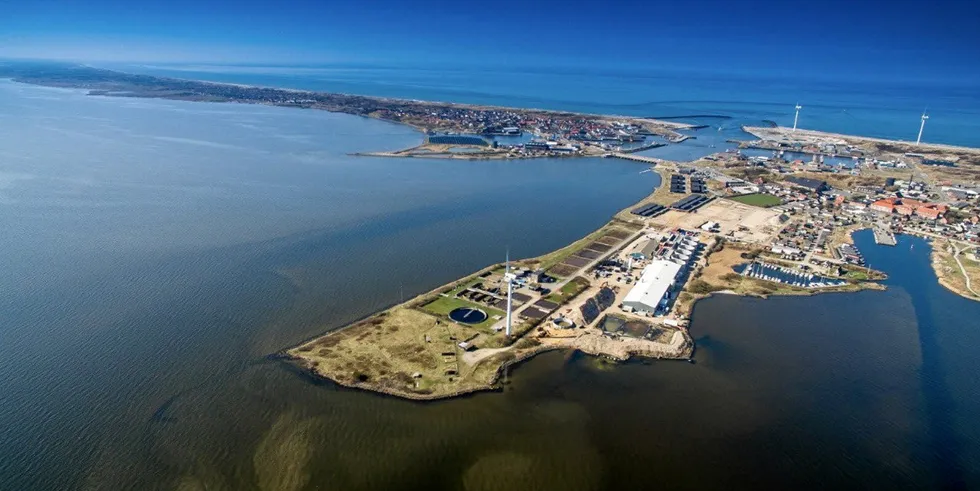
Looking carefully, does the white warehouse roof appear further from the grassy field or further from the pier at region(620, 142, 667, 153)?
the pier at region(620, 142, 667, 153)

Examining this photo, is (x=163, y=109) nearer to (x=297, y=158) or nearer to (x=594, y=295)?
(x=297, y=158)

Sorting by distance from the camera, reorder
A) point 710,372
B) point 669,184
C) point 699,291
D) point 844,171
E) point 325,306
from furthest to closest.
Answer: point 844,171, point 669,184, point 699,291, point 325,306, point 710,372

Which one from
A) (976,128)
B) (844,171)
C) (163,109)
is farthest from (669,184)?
(163,109)

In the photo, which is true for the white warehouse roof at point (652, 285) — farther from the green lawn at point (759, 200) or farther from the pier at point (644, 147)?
the pier at point (644, 147)

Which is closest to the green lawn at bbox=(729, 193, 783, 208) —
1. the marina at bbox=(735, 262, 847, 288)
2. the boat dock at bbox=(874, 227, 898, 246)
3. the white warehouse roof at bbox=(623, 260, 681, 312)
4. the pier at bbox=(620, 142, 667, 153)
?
the boat dock at bbox=(874, 227, 898, 246)

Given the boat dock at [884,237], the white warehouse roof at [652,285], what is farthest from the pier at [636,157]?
the white warehouse roof at [652,285]

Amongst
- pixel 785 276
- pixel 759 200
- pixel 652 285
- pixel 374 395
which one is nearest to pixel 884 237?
pixel 759 200
